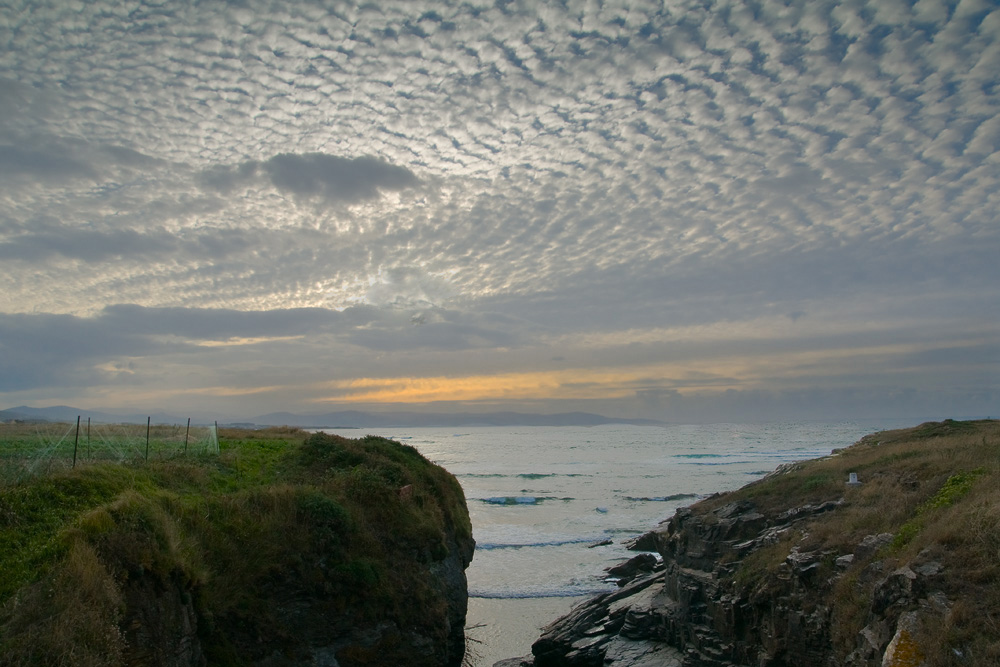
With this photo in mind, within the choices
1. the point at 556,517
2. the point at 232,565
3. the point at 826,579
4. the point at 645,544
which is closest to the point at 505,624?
the point at 645,544

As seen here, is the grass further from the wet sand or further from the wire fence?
the wire fence

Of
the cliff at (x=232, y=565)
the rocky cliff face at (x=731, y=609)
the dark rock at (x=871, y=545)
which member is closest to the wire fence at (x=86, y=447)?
the cliff at (x=232, y=565)

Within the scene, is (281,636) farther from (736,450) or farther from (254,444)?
(736,450)

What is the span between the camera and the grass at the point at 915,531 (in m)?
8.66

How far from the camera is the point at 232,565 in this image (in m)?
13.0

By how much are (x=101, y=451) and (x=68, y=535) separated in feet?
33.5

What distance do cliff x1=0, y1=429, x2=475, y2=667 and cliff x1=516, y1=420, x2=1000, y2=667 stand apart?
20.3ft

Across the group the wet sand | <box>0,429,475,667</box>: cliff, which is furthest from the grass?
<box>0,429,475,667</box>: cliff

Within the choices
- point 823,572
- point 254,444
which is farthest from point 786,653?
point 254,444

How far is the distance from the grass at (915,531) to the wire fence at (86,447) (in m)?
17.0

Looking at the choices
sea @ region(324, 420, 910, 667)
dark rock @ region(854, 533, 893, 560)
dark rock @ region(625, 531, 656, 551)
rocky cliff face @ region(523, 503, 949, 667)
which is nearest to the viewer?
rocky cliff face @ region(523, 503, 949, 667)

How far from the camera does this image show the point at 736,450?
10588 cm

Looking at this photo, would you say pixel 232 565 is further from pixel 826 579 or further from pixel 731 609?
pixel 826 579

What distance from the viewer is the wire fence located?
14.3m
